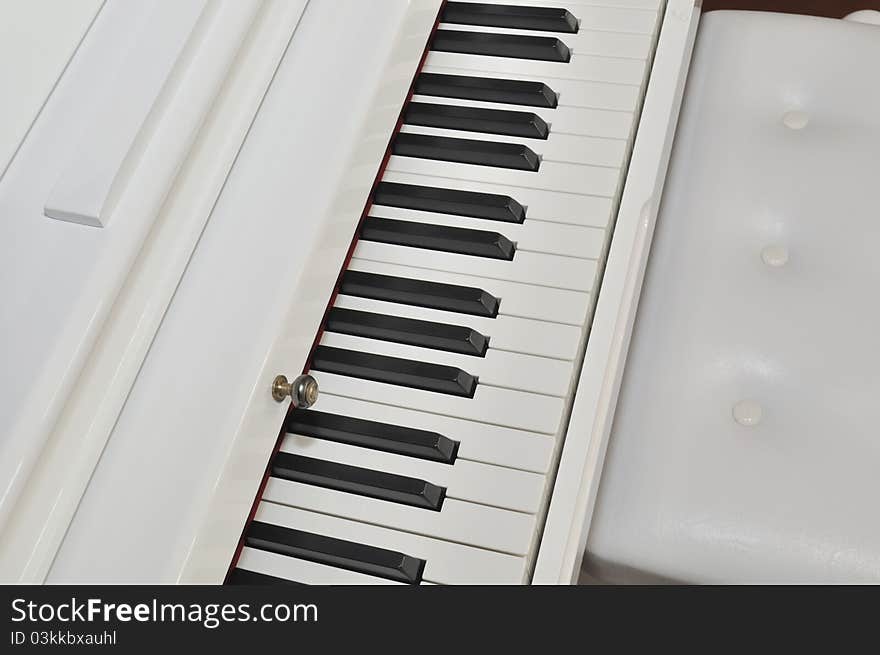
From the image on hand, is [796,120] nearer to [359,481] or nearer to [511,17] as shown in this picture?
[511,17]

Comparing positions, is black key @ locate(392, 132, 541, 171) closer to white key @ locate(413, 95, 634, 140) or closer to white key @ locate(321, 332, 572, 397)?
white key @ locate(413, 95, 634, 140)

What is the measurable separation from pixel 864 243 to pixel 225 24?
0.88 m

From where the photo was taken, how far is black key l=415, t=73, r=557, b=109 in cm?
143

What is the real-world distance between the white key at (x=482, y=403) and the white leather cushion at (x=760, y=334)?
0.16 meters

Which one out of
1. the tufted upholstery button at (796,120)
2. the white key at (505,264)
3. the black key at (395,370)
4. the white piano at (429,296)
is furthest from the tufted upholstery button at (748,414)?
the tufted upholstery button at (796,120)

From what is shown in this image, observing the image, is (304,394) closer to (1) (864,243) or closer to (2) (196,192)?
(2) (196,192)

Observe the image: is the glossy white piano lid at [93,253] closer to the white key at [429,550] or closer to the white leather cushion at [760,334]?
the white key at [429,550]

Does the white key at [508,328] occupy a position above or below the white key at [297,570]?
above

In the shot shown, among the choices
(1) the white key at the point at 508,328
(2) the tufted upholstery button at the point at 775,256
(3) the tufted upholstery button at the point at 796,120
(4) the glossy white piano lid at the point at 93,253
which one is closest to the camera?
(4) the glossy white piano lid at the point at 93,253

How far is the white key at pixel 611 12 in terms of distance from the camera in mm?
1473

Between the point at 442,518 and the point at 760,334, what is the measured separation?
525 millimetres

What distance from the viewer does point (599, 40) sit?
148cm

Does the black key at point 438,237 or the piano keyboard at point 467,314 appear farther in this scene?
the black key at point 438,237

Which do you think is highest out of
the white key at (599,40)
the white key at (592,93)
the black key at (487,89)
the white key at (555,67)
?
the white key at (599,40)
